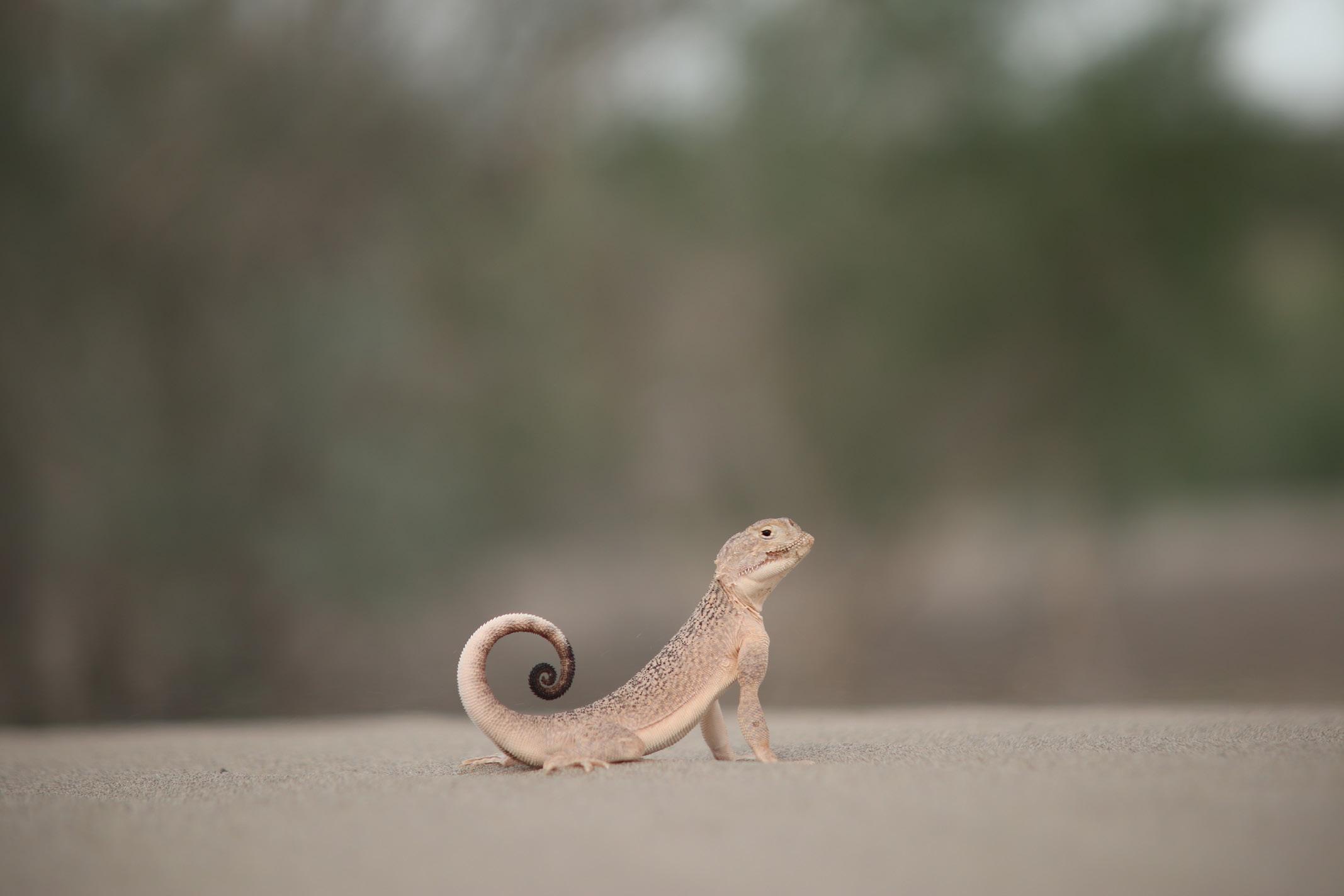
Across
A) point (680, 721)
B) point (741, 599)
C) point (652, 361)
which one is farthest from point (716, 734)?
point (652, 361)

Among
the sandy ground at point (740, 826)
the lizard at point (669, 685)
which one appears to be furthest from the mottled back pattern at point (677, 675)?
the sandy ground at point (740, 826)

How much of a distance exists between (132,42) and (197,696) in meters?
3.05

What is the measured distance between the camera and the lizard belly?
7.06 feet

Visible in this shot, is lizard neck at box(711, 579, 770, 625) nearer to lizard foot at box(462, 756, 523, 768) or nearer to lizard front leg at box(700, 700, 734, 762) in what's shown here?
lizard front leg at box(700, 700, 734, 762)

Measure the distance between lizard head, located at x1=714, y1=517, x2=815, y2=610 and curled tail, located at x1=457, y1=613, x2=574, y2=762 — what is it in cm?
36

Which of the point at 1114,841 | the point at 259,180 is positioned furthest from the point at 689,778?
the point at 259,180

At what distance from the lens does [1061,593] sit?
18.6ft

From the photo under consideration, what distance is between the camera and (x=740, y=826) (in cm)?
153

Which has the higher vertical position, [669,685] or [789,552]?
[789,552]

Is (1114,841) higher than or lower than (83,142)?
lower

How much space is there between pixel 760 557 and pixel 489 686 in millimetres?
555

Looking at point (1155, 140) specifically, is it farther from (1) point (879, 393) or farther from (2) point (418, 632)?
(2) point (418, 632)

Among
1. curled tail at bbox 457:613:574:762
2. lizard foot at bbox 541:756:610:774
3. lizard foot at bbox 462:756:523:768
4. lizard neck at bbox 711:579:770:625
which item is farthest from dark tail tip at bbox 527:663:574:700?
lizard neck at bbox 711:579:770:625

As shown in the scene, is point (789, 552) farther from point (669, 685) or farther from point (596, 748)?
point (596, 748)
